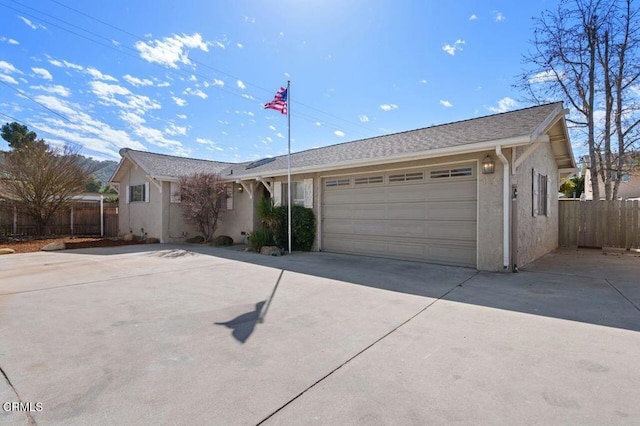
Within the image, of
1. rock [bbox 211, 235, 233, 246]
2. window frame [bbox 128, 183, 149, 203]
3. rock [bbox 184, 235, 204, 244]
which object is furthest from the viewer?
window frame [bbox 128, 183, 149, 203]

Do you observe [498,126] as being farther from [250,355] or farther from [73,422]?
[73,422]

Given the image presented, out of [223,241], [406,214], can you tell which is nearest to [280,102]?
[406,214]

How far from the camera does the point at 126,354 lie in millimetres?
3080

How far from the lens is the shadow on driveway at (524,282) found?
14.6 feet

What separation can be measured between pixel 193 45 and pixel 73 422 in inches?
523

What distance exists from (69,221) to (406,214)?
16.9 meters

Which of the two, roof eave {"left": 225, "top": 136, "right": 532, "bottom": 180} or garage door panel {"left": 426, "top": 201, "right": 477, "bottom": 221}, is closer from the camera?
roof eave {"left": 225, "top": 136, "right": 532, "bottom": 180}

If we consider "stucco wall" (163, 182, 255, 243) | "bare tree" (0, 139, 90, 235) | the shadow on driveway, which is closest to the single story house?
"stucco wall" (163, 182, 255, 243)

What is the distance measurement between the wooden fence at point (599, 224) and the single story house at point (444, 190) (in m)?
0.83

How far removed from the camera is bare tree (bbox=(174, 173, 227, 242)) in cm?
1236

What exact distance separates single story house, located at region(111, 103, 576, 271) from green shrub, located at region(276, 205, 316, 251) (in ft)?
0.88

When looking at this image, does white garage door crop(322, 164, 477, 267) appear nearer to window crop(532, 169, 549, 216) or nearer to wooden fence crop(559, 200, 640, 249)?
window crop(532, 169, 549, 216)

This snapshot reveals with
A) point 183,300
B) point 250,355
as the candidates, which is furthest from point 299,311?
point 183,300

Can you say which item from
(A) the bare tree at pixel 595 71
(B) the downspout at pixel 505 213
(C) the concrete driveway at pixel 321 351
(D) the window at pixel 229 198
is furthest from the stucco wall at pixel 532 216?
(D) the window at pixel 229 198
